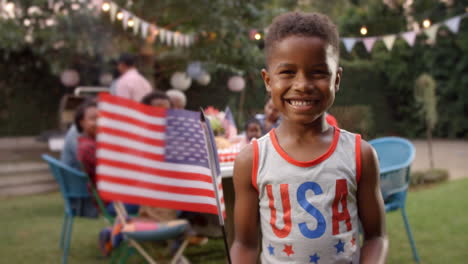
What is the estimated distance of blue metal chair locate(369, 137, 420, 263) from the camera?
323 centimetres

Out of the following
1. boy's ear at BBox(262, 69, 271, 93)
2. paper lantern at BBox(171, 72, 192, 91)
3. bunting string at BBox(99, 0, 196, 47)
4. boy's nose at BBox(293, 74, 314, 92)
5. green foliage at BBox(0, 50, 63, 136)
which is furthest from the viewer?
green foliage at BBox(0, 50, 63, 136)

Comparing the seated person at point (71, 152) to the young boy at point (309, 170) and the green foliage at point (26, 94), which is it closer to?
the young boy at point (309, 170)

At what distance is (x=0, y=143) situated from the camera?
37.1ft

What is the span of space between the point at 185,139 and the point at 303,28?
638mm

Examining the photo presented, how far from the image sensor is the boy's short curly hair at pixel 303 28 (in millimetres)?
992

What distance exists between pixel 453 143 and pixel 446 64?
2.54 metres

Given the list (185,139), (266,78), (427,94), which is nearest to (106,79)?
(427,94)

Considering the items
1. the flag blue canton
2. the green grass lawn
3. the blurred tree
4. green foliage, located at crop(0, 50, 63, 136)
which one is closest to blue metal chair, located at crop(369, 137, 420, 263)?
the green grass lawn

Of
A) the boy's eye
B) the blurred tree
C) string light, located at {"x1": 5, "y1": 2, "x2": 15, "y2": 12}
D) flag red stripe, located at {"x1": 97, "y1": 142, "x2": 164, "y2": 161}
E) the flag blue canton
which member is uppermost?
string light, located at {"x1": 5, "y1": 2, "x2": 15, "y2": 12}

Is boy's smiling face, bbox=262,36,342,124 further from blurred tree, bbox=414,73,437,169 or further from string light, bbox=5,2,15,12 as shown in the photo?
string light, bbox=5,2,15,12

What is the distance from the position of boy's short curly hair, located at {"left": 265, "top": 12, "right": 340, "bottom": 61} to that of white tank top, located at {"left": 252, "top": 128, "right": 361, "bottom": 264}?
0.70 feet

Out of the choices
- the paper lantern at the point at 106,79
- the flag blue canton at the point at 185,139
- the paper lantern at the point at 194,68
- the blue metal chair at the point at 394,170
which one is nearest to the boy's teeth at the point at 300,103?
the flag blue canton at the point at 185,139

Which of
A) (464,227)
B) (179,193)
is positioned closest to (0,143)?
(464,227)

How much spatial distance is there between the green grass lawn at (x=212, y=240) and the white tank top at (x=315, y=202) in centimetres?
314
